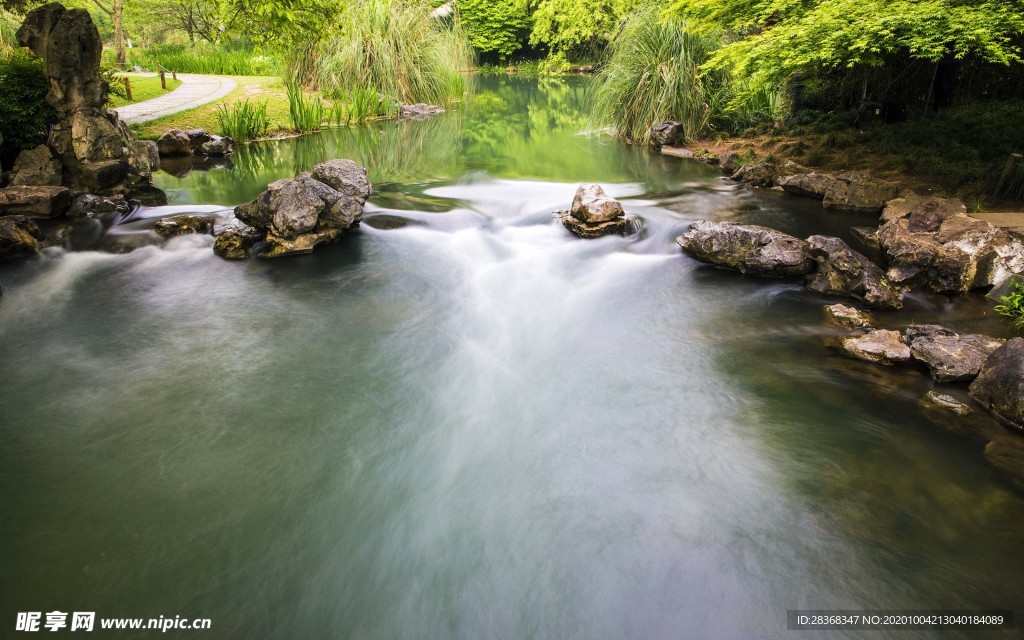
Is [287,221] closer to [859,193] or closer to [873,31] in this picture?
[873,31]

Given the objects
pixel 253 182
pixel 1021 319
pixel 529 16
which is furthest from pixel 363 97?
pixel 529 16

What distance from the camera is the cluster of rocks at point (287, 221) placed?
7.15 metres

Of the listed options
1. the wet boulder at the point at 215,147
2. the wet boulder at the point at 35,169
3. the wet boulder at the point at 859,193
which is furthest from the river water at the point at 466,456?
the wet boulder at the point at 215,147

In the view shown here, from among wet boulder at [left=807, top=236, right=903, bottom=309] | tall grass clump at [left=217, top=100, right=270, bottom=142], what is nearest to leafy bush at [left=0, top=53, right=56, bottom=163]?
tall grass clump at [left=217, top=100, right=270, bottom=142]

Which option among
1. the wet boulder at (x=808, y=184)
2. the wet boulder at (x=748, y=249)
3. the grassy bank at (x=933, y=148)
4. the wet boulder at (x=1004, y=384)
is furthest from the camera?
the wet boulder at (x=808, y=184)

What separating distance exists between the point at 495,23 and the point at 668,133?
32036 mm

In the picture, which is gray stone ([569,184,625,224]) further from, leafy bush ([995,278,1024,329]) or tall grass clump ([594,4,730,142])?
tall grass clump ([594,4,730,142])

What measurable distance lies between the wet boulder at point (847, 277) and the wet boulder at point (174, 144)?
12.6m

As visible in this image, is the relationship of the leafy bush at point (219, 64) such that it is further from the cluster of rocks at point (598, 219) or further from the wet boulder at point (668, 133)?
the cluster of rocks at point (598, 219)

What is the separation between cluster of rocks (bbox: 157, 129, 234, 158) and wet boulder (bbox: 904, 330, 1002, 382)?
13.4 m

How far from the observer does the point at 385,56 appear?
17.5 metres

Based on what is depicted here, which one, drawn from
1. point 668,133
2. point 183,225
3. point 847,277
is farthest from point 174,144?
point 847,277

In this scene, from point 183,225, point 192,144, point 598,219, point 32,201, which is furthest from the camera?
point 192,144

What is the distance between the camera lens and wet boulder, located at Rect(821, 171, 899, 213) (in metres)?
8.44
